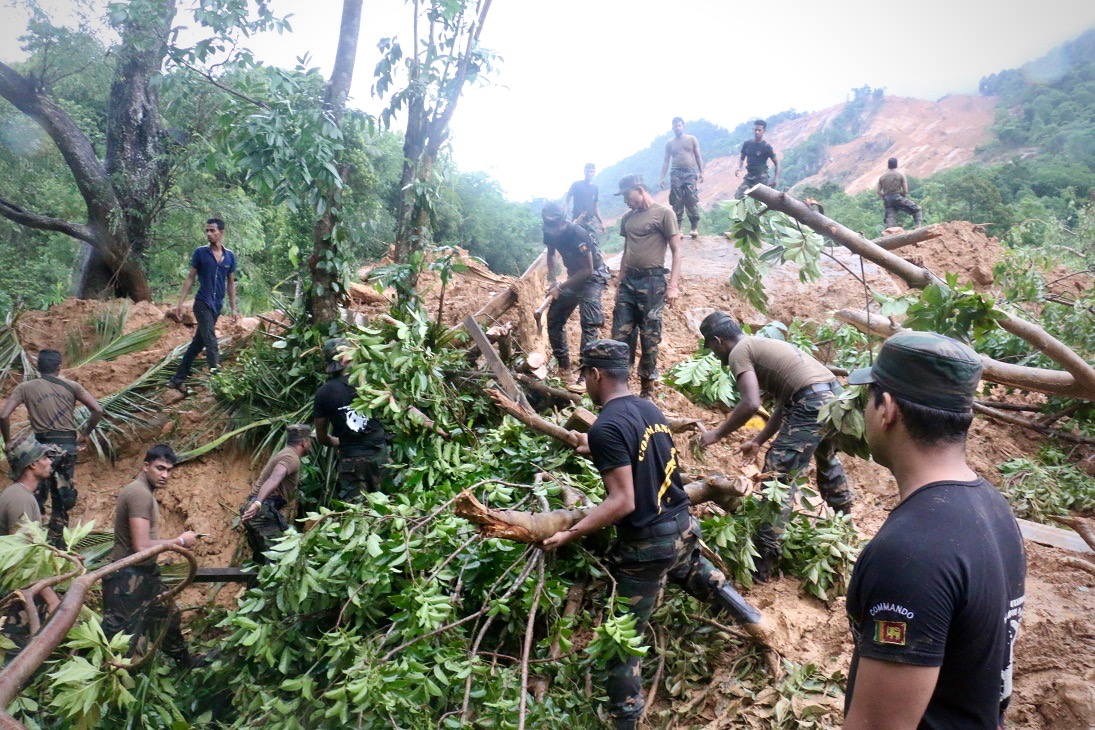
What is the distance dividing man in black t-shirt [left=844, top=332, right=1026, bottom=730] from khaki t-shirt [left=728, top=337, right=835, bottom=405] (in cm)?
295

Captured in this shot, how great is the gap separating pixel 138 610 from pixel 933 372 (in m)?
4.89

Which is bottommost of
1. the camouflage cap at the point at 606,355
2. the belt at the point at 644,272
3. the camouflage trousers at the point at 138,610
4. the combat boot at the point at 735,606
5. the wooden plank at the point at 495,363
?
the camouflage trousers at the point at 138,610

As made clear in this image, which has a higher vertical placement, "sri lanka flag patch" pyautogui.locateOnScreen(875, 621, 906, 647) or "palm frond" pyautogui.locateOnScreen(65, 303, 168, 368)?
"sri lanka flag patch" pyautogui.locateOnScreen(875, 621, 906, 647)

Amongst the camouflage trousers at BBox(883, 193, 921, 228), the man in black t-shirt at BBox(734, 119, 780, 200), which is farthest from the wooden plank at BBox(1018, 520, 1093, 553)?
the camouflage trousers at BBox(883, 193, 921, 228)

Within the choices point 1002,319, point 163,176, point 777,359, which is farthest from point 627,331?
point 163,176

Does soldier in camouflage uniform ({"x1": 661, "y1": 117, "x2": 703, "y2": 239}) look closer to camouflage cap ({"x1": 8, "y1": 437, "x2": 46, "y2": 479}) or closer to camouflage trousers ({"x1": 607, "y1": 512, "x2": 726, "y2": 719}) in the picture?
camouflage trousers ({"x1": 607, "y1": 512, "x2": 726, "y2": 719})

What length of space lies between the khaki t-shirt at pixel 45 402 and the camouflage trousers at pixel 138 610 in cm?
A: 234

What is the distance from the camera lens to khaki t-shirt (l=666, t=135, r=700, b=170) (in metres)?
11.1

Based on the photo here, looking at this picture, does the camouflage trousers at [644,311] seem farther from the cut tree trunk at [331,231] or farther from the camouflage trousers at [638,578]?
the camouflage trousers at [638,578]

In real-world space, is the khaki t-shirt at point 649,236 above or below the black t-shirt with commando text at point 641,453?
above

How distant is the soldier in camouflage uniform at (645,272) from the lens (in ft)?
21.9

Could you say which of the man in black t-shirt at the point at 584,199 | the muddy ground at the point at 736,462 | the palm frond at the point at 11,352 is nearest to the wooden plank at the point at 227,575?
the muddy ground at the point at 736,462

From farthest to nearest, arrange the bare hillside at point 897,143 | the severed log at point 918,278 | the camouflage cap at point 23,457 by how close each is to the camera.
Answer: the bare hillside at point 897,143 < the camouflage cap at point 23,457 < the severed log at point 918,278

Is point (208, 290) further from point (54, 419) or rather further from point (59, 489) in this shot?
point (59, 489)
